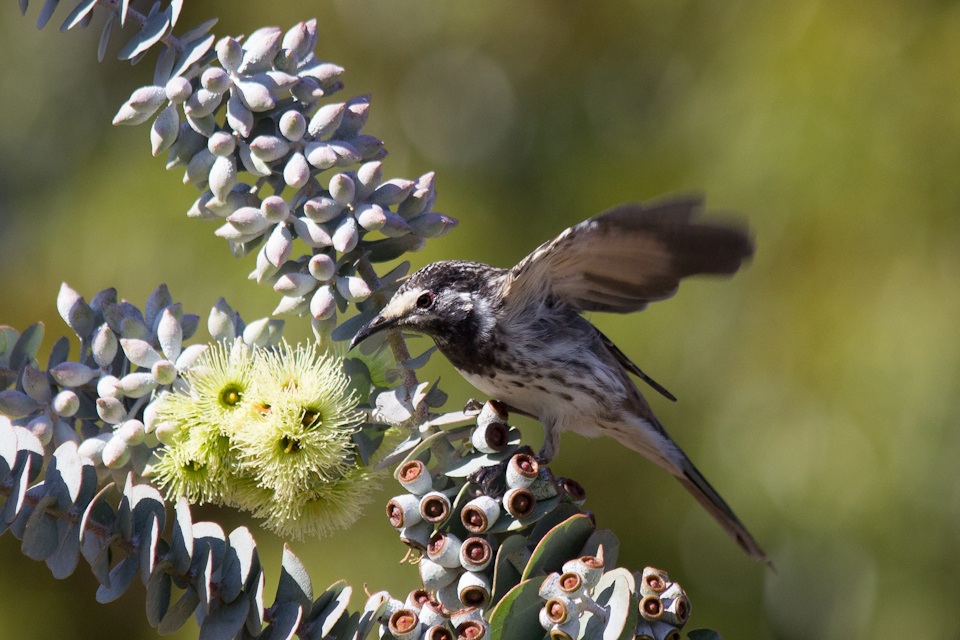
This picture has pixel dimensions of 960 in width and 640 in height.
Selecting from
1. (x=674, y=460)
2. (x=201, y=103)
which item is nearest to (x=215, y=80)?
(x=201, y=103)

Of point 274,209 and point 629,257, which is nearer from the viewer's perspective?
point 274,209

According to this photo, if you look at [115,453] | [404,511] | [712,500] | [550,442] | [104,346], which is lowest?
[712,500]

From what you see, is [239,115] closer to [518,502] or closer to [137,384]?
[137,384]

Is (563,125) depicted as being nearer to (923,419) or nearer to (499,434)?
(923,419)

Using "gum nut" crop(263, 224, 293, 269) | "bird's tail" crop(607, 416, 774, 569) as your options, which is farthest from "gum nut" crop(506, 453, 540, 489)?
"bird's tail" crop(607, 416, 774, 569)

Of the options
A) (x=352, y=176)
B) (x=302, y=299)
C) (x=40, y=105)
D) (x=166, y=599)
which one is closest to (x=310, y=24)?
(x=352, y=176)

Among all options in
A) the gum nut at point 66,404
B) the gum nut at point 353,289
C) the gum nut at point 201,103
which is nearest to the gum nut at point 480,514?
the gum nut at point 353,289

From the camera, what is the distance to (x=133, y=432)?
3.95ft

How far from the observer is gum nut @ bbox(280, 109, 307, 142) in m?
1.26

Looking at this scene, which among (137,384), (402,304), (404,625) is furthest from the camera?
(402,304)

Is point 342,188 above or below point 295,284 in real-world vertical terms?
above

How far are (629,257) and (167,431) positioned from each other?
899mm

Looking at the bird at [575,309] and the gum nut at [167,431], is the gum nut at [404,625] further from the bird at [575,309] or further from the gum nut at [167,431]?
the bird at [575,309]

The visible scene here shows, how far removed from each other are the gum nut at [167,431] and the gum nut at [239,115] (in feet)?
1.26
